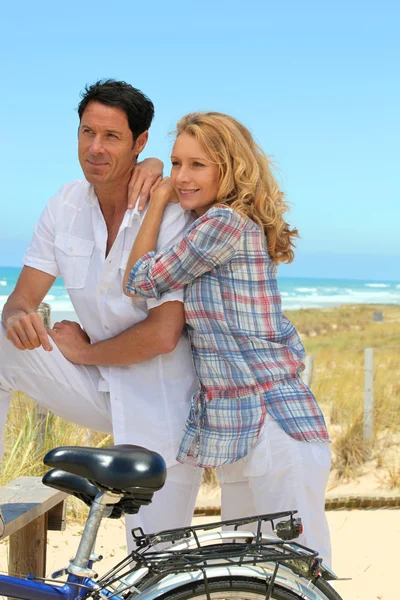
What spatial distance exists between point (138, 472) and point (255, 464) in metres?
0.89

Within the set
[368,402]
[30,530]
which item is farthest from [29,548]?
[368,402]

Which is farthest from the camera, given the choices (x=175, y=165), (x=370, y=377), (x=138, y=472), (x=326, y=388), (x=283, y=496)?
(x=326, y=388)

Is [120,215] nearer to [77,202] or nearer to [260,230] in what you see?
[77,202]

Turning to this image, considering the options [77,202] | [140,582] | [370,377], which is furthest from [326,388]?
[140,582]

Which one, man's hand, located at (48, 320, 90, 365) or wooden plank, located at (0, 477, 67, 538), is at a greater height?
man's hand, located at (48, 320, 90, 365)

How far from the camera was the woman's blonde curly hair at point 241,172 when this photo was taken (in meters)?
2.89

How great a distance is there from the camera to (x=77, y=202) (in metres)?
3.33

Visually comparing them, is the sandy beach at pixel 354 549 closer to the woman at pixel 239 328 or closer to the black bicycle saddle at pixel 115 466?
the woman at pixel 239 328

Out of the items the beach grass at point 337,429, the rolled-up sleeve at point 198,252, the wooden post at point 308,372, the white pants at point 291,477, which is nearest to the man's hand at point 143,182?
the rolled-up sleeve at point 198,252

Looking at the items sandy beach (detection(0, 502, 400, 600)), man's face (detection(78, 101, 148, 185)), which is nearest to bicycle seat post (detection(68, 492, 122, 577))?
man's face (detection(78, 101, 148, 185))

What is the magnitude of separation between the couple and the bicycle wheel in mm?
685

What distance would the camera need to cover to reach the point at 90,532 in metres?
2.00

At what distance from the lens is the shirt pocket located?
3193 mm

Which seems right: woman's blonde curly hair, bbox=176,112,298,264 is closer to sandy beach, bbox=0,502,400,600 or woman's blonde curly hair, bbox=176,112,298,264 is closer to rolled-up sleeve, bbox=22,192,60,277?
rolled-up sleeve, bbox=22,192,60,277
